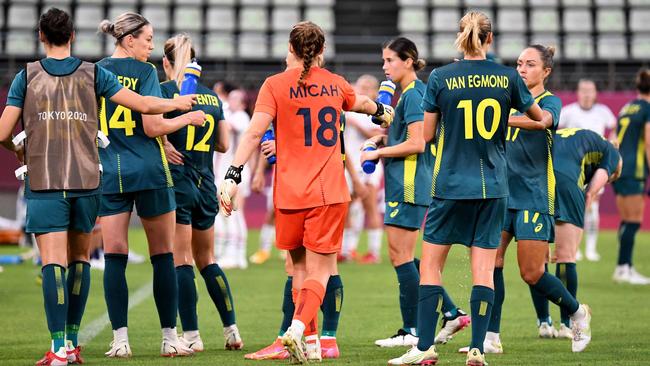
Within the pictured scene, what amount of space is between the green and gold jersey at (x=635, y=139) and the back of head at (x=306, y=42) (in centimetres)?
740

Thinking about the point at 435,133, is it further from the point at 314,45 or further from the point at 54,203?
the point at 54,203

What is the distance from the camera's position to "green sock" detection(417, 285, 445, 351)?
6.14m

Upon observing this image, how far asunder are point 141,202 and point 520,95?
2.36 meters

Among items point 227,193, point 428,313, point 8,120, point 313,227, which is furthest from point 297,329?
point 8,120

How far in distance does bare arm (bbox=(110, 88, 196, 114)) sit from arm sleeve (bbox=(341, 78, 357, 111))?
889 millimetres

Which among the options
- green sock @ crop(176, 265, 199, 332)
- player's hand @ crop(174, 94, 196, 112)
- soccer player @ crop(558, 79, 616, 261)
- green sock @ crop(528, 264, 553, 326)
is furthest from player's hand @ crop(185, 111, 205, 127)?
soccer player @ crop(558, 79, 616, 261)

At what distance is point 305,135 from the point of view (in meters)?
6.20

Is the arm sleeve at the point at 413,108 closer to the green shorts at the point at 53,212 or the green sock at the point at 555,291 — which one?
the green sock at the point at 555,291

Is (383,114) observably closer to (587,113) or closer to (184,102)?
(184,102)

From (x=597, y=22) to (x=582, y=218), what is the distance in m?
18.0

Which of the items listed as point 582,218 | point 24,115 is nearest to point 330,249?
point 24,115

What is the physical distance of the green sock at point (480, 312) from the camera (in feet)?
19.9

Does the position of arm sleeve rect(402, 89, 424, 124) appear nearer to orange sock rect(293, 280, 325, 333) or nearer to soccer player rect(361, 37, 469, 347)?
soccer player rect(361, 37, 469, 347)

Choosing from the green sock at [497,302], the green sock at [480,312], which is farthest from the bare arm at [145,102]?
the green sock at [497,302]
